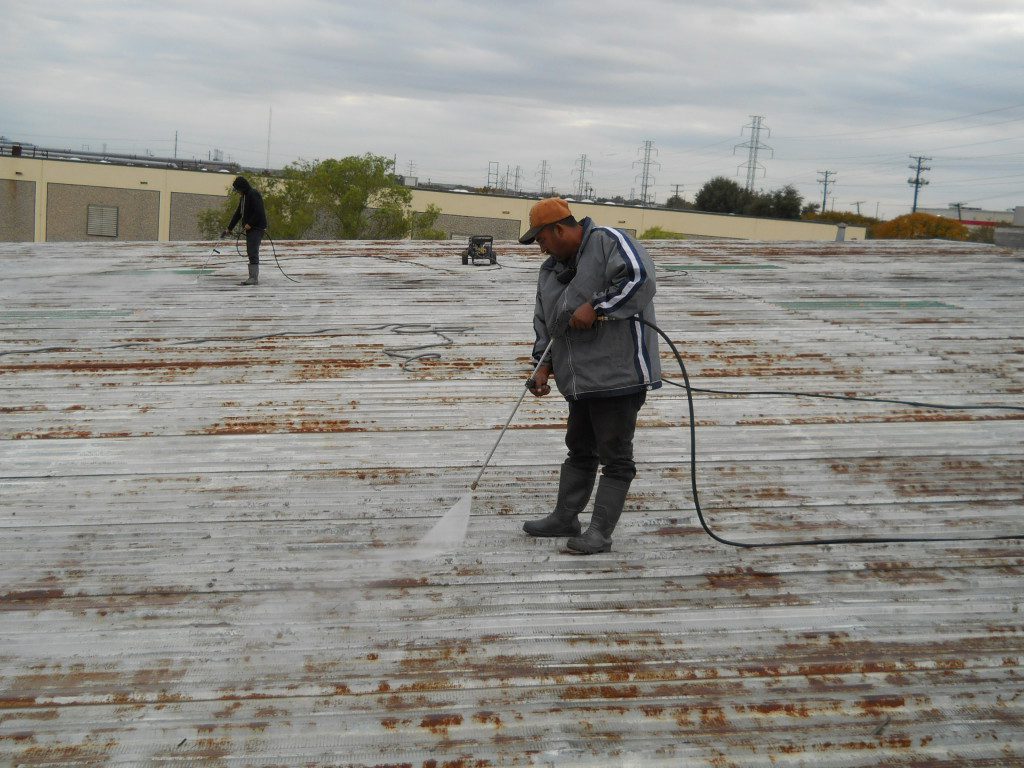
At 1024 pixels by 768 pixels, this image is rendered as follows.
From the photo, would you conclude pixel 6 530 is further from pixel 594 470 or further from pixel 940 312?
pixel 940 312

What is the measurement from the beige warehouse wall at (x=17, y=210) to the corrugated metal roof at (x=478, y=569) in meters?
44.1

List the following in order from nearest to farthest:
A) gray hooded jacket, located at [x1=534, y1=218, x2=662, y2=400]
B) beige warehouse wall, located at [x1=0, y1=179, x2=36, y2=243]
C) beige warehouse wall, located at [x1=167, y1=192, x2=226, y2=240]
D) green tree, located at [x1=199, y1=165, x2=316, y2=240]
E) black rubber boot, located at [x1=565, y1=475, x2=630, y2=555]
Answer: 1. gray hooded jacket, located at [x1=534, y1=218, x2=662, y2=400]
2. black rubber boot, located at [x1=565, y1=475, x2=630, y2=555]
3. green tree, located at [x1=199, y1=165, x2=316, y2=240]
4. beige warehouse wall, located at [x1=0, y1=179, x2=36, y2=243]
5. beige warehouse wall, located at [x1=167, y1=192, x2=226, y2=240]

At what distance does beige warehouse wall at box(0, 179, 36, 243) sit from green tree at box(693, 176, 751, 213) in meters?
50.5

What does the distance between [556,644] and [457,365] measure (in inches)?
163

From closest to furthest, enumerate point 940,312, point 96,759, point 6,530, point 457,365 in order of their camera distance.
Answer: point 96,759 → point 6,530 → point 457,365 → point 940,312

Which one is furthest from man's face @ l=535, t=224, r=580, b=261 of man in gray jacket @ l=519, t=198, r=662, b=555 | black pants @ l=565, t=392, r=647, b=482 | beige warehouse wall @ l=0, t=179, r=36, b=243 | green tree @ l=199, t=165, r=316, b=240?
beige warehouse wall @ l=0, t=179, r=36, b=243

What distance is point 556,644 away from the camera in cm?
318

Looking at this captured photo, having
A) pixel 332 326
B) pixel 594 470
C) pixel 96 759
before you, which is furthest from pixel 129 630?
pixel 332 326

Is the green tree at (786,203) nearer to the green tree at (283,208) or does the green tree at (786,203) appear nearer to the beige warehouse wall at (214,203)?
the beige warehouse wall at (214,203)

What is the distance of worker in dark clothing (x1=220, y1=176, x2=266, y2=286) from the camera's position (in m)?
11.3

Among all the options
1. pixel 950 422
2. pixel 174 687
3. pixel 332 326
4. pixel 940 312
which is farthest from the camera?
pixel 940 312

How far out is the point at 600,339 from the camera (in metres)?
3.83

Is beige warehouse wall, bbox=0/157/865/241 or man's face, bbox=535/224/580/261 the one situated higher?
beige warehouse wall, bbox=0/157/865/241

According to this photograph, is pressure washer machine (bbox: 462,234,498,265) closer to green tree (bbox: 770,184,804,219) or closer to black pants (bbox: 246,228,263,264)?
black pants (bbox: 246,228,263,264)
